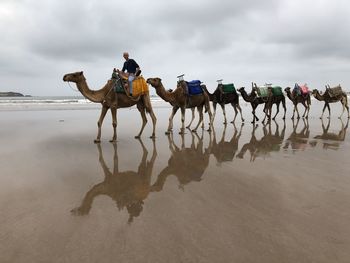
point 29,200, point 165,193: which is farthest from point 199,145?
point 29,200

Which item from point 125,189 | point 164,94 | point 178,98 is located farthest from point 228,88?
point 125,189

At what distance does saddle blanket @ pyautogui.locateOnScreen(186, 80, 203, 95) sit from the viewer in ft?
40.8

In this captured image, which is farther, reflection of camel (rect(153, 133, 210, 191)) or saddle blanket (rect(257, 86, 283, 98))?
saddle blanket (rect(257, 86, 283, 98))

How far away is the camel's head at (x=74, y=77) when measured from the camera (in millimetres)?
9144

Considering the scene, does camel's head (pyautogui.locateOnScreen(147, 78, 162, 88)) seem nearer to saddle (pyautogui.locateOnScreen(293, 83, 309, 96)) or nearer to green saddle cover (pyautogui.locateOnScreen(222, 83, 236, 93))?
green saddle cover (pyautogui.locateOnScreen(222, 83, 236, 93))

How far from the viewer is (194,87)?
41.0 feet

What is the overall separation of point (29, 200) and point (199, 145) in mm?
5516

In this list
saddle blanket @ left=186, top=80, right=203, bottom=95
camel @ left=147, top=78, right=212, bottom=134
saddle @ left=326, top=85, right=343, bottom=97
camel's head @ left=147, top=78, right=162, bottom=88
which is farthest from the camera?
saddle @ left=326, top=85, right=343, bottom=97

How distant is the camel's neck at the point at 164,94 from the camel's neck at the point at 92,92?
2.21 meters

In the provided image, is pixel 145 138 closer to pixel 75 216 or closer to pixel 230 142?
pixel 230 142

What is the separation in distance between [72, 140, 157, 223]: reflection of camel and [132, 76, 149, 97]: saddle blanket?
13.4 ft

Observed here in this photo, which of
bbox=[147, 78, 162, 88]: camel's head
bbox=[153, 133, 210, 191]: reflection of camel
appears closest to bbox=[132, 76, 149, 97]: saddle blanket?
bbox=[147, 78, 162, 88]: camel's head

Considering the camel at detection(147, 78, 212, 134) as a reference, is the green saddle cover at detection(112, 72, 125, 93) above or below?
above

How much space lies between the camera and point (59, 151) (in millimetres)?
7793
